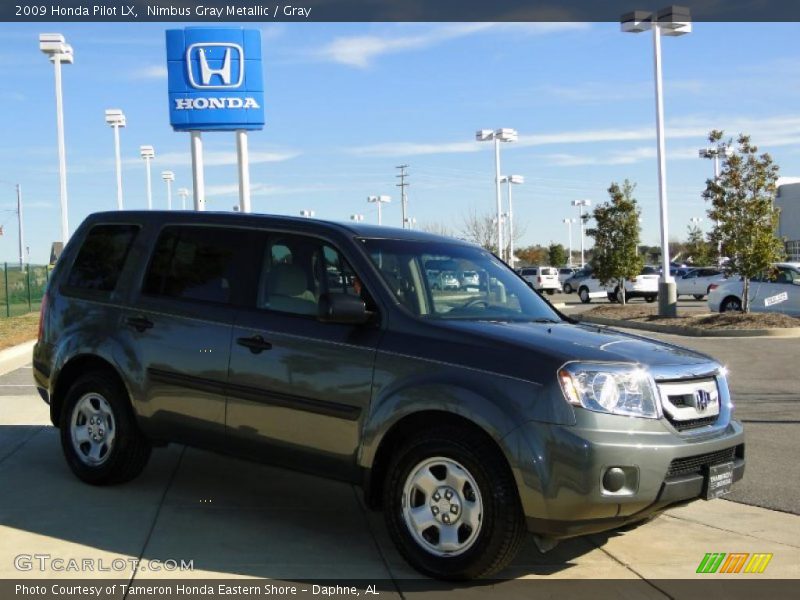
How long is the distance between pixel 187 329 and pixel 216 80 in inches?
780

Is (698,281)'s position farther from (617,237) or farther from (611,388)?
(611,388)

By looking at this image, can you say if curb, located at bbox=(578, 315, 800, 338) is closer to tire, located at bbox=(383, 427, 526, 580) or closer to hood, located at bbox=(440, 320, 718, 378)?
hood, located at bbox=(440, 320, 718, 378)

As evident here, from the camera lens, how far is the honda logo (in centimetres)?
2423

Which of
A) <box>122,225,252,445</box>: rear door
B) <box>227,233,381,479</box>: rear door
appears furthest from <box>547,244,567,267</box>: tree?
<box>227,233,381,479</box>: rear door

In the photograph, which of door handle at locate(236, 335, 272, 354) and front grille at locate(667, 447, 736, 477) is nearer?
front grille at locate(667, 447, 736, 477)

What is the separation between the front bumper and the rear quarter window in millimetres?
3499

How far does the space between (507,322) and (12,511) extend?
3468mm

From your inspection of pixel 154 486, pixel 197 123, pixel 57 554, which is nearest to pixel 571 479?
pixel 57 554

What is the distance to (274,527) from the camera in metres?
5.79

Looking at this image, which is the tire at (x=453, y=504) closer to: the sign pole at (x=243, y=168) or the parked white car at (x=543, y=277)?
the sign pole at (x=243, y=168)

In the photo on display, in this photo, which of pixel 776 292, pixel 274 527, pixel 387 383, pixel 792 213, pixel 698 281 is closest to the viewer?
pixel 387 383

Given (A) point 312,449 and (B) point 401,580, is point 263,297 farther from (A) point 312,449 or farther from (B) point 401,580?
(B) point 401,580

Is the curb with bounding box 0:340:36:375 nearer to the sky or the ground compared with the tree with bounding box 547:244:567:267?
nearer to the ground

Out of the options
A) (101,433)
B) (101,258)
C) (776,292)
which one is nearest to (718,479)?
(101,433)
